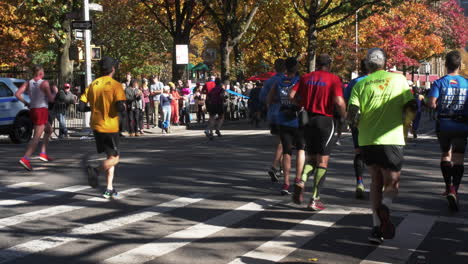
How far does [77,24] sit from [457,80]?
14595 millimetres

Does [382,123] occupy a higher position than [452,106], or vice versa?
[452,106]

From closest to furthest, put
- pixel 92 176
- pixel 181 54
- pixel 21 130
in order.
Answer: pixel 92 176 < pixel 21 130 < pixel 181 54

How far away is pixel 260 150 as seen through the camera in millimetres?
15609

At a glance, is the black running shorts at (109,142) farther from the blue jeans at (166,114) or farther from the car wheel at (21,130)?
the blue jeans at (166,114)

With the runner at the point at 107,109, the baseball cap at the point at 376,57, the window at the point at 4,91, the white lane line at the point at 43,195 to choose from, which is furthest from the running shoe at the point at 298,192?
the window at the point at 4,91

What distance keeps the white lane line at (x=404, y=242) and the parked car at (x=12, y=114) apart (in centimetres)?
1332

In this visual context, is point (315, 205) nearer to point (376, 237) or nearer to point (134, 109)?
point (376, 237)

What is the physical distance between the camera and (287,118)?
29.9 ft

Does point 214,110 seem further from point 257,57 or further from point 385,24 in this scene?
point 385,24

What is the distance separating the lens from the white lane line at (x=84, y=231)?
238 inches

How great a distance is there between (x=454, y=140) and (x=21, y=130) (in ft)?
44.7

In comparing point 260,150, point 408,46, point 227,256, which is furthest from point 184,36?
point 408,46

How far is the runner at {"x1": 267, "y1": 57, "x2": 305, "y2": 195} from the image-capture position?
897cm

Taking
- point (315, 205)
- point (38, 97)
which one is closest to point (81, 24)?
point (38, 97)
